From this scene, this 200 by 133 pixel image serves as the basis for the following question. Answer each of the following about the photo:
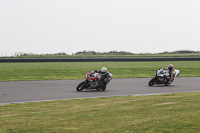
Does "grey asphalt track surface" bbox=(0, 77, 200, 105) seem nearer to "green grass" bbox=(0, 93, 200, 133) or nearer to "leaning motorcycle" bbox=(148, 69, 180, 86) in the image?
"leaning motorcycle" bbox=(148, 69, 180, 86)

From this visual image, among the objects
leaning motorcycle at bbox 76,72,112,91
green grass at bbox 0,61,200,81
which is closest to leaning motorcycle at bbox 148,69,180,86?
leaning motorcycle at bbox 76,72,112,91

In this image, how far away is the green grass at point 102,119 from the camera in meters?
8.24

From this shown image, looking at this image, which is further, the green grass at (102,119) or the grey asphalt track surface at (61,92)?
the grey asphalt track surface at (61,92)

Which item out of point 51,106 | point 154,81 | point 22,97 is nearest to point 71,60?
point 154,81

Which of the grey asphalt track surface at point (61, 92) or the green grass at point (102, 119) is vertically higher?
the green grass at point (102, 119)

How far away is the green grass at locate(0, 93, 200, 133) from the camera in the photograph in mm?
8242

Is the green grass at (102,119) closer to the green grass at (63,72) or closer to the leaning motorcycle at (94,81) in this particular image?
the leaning motorcycle at (94,81)

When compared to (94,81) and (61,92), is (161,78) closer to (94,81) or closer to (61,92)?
(94,81)

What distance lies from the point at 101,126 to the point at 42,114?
109 inches

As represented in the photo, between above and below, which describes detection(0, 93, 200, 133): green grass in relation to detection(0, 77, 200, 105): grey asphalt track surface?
above

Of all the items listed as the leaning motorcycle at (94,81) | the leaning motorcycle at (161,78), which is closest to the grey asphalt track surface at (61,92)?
the leaning motorcycle at (94,81)

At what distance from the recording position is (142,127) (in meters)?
8.21

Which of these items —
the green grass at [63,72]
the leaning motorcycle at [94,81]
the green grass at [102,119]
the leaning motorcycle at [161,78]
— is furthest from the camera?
the green grass at [63,72]

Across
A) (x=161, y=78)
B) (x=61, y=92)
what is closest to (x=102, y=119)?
(x=61, y=92)
